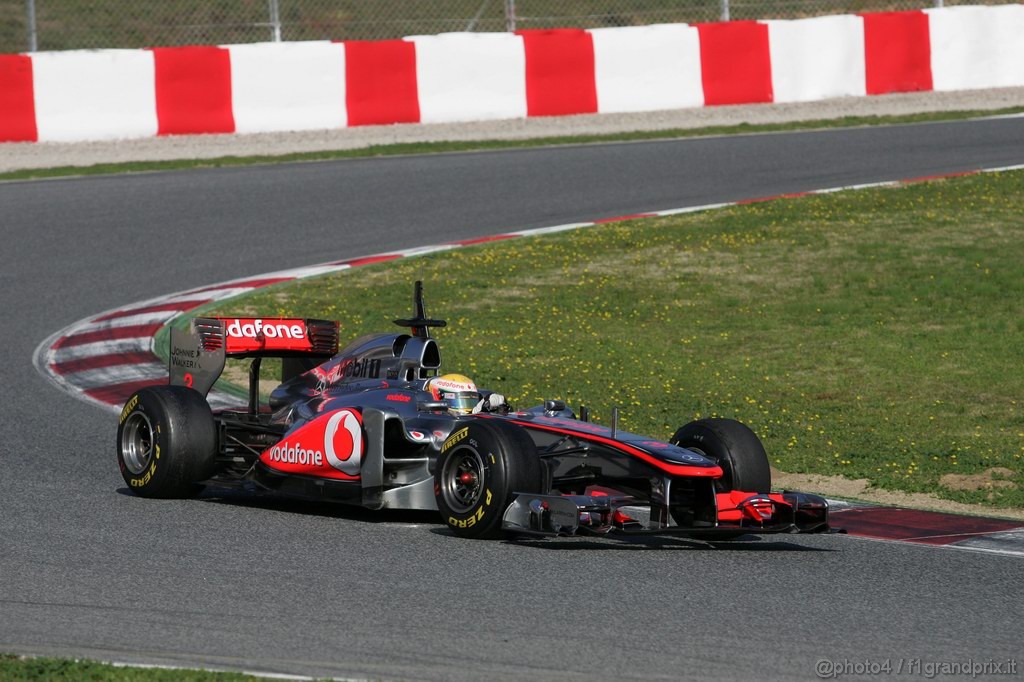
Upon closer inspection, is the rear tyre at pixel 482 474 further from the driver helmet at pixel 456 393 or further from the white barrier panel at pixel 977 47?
the white barrier panel at pixel 977 47

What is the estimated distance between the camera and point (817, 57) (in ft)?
72.2

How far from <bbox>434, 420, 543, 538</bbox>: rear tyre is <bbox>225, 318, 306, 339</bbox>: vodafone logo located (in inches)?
74.5

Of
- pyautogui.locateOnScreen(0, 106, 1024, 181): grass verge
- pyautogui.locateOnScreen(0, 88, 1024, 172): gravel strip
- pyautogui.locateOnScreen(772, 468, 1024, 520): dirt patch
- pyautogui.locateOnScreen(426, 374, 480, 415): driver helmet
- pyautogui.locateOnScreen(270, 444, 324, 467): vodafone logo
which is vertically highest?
pyautogui.locateOnScreen(0, 88, 1024, 172): gravel strip

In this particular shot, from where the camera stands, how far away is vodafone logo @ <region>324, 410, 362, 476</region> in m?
7.77

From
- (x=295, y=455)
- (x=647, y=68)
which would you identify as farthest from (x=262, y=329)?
(x=647, y=68)

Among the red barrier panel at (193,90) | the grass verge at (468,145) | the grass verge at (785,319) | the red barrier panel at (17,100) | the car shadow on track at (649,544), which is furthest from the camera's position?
the red barrier panel at (193,90)

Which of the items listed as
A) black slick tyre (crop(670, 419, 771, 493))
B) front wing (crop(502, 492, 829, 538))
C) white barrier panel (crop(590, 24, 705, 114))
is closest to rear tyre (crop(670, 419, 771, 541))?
black slick tyre (crop(670, 419, 771, 493))

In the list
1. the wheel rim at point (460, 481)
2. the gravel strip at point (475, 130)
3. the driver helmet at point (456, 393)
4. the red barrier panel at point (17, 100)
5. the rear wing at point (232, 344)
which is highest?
the red barrier panel at point (17, 100)

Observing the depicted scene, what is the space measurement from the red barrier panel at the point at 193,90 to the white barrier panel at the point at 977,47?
982cm

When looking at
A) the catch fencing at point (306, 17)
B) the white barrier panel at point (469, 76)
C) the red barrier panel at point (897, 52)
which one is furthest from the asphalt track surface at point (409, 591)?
the red barrier panel at point (897, 52)

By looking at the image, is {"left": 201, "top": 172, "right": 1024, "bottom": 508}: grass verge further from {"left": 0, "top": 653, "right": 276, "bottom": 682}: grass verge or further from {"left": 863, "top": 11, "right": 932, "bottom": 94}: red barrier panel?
{"left": 863, "top": 11, "right": 932, "bottom": 94}: red barrier panel

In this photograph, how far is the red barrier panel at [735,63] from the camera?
70.0 ft

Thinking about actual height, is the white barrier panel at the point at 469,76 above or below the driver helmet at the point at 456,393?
above

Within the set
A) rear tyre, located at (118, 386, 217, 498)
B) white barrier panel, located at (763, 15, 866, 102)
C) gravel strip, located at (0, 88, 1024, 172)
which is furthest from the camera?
white barrier panel, located at (763, 15, 866, 102)
